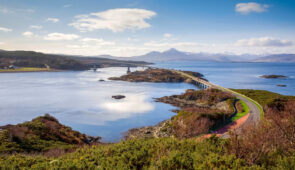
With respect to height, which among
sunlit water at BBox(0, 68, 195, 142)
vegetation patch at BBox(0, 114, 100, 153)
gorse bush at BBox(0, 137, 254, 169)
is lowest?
sunlit water at BBox(0, 68, 195, 142)

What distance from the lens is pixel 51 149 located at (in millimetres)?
22250

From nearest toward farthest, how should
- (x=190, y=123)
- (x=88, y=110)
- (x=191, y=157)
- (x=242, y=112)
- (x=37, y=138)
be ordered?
(x=191, y=157) → (x=37, y=138) → (x=190, y=123) → (x=242, y=112) → (x=88, y=110)

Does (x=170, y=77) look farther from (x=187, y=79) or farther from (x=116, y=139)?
(x=116, y=139)

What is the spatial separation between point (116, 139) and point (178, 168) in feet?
77.5

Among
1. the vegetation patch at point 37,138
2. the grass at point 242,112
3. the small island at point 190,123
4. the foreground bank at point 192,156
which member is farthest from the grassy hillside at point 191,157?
the grass at point 242,112

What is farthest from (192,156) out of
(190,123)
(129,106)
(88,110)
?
(129,106)

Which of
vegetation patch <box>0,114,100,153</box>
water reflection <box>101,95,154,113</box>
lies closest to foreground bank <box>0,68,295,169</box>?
vegetation patch <box>0,114,100,153</box>

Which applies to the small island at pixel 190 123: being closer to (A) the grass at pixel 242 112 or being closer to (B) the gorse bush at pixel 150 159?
(A) the grass at pixel 242 112

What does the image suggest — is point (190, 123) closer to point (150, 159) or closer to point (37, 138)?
point (150, 159)

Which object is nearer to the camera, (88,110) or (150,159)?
(150,159)

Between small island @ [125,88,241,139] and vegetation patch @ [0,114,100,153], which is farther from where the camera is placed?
small island @ [125,88,241,139]

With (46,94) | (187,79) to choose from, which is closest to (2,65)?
(46,94)

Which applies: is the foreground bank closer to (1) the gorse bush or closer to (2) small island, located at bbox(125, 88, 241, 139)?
(1) the gorse bush

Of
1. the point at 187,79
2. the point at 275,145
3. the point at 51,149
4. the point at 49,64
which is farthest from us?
the point at 49,64
